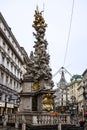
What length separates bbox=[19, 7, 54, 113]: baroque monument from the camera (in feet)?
89.1

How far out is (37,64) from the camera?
29.8 metres

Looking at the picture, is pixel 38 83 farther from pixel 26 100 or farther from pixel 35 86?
pixel 26 100

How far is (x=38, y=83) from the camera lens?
28734 mm

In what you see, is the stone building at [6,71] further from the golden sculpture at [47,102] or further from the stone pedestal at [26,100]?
the golden sculpture at [47,102]

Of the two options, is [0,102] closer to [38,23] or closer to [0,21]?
[0,21]

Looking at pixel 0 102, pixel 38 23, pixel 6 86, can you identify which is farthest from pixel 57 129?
pixel 6 86

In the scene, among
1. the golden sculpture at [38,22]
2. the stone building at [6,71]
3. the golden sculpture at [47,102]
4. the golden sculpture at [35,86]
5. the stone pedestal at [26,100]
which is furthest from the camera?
the stone building at [6,71]

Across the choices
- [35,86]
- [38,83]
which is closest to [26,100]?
[35,86]

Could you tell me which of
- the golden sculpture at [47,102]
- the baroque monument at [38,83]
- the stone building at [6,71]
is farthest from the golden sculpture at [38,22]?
the stone building at [6,71]


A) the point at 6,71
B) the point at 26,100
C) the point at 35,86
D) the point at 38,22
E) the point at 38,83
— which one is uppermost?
the point at 38,22

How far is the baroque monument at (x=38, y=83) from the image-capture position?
27172mm

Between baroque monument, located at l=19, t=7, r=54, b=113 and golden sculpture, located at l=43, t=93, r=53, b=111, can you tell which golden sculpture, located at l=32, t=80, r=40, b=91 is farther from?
golden sculpture, located at l=43, t=93, r=53, b=111

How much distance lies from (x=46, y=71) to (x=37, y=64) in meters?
1.48

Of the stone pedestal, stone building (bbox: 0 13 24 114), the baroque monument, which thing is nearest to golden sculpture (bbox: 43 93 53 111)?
the baroque monument
